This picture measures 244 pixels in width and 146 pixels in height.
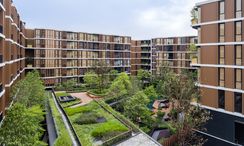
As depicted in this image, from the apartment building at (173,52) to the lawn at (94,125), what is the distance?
43755mm

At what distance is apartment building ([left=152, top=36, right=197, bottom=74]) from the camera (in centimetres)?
7584

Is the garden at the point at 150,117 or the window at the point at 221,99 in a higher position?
the window at the point at 221,99

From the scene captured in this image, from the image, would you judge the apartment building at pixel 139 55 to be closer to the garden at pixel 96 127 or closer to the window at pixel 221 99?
the garden at pixel 96 127

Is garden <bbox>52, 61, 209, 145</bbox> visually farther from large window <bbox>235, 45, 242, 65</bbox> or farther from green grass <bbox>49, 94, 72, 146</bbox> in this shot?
large window <bbox>235, 45, 242, 65</bbox>

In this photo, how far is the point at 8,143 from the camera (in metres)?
16.5

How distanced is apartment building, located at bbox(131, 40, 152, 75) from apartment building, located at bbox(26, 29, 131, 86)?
1108cm

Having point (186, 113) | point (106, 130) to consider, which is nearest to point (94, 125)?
point (106, 130)

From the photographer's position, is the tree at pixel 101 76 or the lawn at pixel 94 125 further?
the tree at pixel 101 76

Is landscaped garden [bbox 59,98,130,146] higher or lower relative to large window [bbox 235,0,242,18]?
lower

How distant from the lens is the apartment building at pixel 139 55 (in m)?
93.2

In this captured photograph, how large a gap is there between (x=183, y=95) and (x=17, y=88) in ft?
62.1

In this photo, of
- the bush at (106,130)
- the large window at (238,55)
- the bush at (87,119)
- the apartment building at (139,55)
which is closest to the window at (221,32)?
the large window at (238,55)

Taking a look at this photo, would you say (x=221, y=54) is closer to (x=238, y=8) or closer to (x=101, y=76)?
(x=238, y=8)

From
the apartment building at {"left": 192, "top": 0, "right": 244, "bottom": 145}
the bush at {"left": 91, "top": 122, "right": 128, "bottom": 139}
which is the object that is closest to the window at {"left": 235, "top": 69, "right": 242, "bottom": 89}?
the apartment building at {"left": 192, "top": 0, "right": 244, "bottom": 145}
